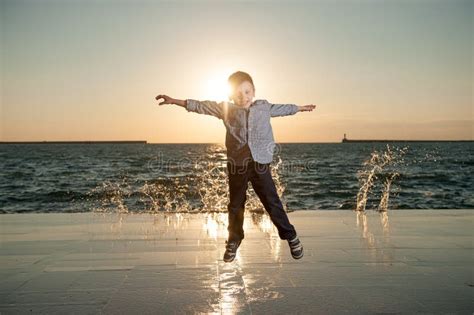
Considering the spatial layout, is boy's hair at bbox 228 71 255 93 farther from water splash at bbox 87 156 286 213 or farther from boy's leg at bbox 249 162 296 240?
water splash at bbox 87 156 286 213

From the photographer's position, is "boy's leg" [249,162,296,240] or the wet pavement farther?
"boy's leg" [249,162,296,240]

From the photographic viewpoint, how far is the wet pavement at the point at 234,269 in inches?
184

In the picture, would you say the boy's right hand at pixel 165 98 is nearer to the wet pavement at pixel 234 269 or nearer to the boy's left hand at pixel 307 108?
the boy's left hand at pixel 307 108

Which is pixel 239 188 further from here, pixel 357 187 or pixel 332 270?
pixel 357 187

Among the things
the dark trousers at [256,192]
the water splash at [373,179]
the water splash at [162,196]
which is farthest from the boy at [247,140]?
the water splash at [162,196]

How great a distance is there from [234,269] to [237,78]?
2262 millimetres

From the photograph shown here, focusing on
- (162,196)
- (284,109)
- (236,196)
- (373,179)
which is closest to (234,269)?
(236,196)

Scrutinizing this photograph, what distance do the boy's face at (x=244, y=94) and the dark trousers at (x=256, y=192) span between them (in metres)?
0.55

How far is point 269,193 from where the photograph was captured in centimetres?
498

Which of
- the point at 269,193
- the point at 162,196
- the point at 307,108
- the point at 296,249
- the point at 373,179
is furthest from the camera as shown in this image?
the point at 373,179

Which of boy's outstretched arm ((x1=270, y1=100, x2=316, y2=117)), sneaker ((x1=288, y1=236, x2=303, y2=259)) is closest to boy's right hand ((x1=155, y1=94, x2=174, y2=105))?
boy's outstretched arm ((x1=270, y1=100, x2=316, y2=117))

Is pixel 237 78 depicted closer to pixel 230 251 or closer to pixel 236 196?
pixel 236 196

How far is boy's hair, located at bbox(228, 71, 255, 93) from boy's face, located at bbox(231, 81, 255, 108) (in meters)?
0.03

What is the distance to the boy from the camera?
486 cm
